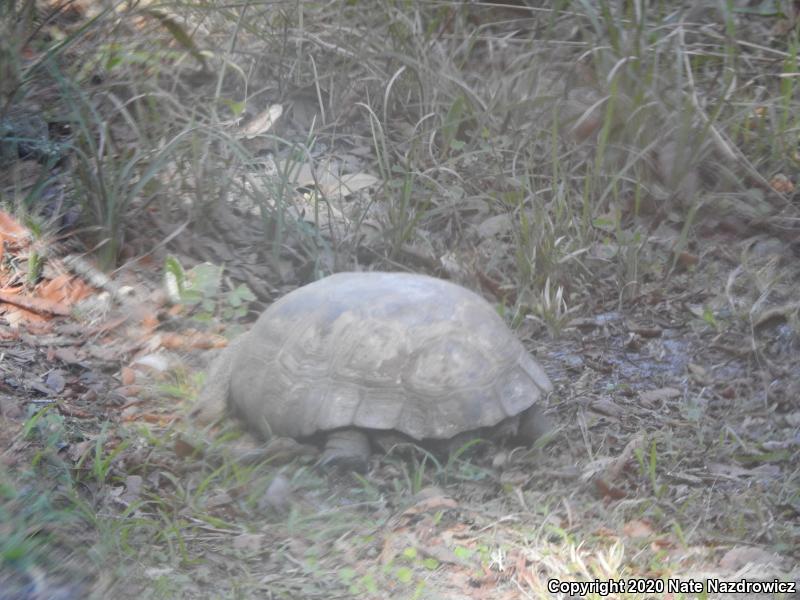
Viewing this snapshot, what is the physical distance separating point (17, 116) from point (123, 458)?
2404 millimetres

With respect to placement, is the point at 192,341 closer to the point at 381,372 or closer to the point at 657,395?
the point at 381,372

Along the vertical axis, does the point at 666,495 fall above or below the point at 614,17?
below

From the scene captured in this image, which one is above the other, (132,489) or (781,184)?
(132,489)

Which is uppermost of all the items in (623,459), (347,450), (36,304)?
(36,304)

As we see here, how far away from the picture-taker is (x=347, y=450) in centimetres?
344

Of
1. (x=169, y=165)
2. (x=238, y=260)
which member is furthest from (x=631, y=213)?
(x=169, y=165)

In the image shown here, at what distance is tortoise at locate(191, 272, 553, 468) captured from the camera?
11.2ft

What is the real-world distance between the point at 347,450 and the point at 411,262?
5.17 feet

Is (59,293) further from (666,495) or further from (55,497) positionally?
(666,495)

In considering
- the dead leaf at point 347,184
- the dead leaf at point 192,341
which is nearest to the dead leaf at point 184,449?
the dead leaf at point 192,341

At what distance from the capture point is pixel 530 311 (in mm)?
4480

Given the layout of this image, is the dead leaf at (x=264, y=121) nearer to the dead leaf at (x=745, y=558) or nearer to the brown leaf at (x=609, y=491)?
the brown leaf at (x=609, y=491)

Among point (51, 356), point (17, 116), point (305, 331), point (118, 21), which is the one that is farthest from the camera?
point (118, 21)

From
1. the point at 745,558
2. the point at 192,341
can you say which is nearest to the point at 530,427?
the point at 745,558
